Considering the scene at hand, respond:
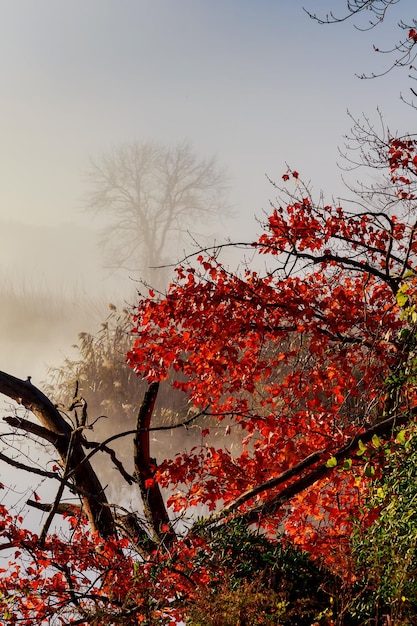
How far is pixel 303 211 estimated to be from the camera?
8820 mm

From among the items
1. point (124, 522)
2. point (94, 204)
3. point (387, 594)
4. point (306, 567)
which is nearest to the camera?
point (387, 594)

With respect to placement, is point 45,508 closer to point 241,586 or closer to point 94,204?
point 241,586

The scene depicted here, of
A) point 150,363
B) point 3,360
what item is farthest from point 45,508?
point 3,360

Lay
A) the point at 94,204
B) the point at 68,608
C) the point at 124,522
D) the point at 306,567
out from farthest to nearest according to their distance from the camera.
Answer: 1. the point at 94,204
2. the point at 124,522
3. the point at 68,608
4. the point at 306,567

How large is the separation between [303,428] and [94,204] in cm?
3606

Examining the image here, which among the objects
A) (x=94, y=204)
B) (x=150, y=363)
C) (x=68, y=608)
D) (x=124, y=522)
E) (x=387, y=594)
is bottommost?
(x=387, y=594)

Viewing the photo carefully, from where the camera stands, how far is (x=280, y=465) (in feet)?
28.6

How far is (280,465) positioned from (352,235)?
318 cm

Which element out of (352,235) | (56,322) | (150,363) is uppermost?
(56,322)

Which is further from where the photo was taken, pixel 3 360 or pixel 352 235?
pixel 3 360

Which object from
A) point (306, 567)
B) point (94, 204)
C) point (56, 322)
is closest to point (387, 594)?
point (306, 567)

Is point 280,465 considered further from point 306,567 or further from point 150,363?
point 306,567

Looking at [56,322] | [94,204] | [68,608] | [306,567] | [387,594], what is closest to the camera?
[387,594]

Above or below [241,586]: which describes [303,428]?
above
